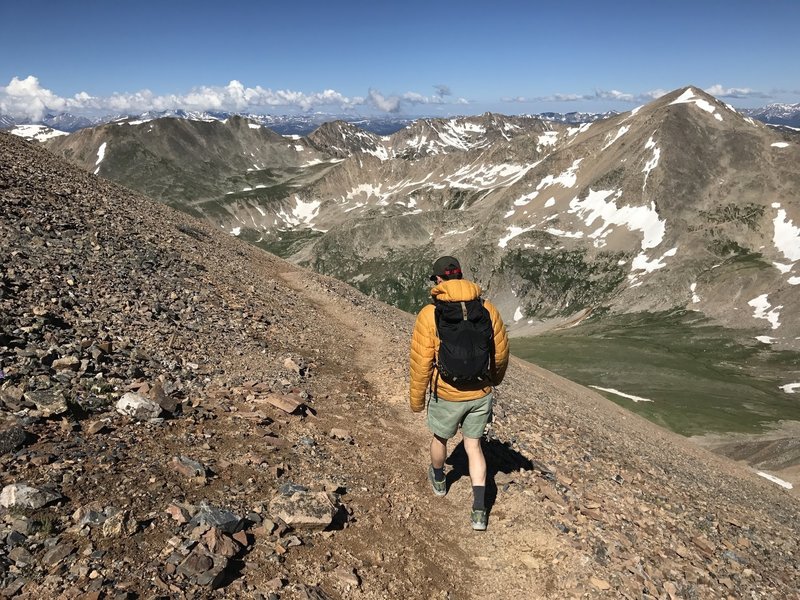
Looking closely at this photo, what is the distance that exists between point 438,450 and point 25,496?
7.75 meters

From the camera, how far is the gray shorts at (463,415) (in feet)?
35.6

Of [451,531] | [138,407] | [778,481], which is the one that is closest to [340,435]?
[451,531]

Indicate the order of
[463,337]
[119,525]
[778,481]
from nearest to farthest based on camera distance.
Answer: [119,525]
[463,337]
[778,481]

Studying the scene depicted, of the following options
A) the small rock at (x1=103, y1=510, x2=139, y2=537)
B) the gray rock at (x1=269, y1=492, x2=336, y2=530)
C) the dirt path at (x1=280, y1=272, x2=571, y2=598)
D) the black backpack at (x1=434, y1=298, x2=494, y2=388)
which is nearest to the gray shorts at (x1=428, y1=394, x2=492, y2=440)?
the black backpack at (x1=434, y1=298, x2=494, y2=388)

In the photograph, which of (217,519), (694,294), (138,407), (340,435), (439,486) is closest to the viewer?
(217,519)

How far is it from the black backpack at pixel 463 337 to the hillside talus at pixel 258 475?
11.7 ft

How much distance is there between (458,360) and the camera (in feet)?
33.2

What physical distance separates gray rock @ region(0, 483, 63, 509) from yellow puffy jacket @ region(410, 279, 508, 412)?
21.6 ft

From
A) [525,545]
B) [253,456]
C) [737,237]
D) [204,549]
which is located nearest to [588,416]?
[525,545]

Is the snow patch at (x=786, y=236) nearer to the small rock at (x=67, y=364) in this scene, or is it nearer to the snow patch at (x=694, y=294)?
the snow patch at (x=694, y=294)

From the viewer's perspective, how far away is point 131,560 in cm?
735

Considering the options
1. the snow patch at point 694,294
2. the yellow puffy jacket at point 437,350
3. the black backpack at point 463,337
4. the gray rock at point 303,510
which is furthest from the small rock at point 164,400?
the snow patch at point 694,294

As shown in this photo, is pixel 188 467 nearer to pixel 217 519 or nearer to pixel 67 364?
pixel 217 519

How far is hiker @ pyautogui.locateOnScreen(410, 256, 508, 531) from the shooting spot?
1009 cm
